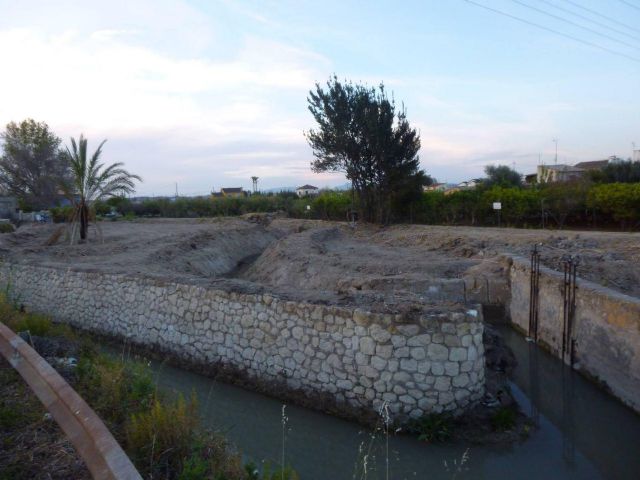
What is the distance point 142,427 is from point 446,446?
4335 millimetres

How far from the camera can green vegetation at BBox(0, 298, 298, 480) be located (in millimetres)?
3949

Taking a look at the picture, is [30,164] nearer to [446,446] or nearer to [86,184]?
[86,184]

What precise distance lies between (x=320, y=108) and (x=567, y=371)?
24856 mm

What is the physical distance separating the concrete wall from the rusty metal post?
7832mm

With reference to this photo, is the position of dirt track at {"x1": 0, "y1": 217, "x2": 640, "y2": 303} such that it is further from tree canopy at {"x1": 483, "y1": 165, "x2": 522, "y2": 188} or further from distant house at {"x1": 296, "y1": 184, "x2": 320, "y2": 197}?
distant house at {"x1": 296, "y1": 184, "x2": 320, "y2": 197}

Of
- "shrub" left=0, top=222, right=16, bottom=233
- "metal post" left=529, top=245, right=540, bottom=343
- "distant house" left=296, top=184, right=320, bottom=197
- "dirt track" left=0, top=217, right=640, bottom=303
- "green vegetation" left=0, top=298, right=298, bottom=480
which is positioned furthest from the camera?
"distant house" left=296, top=184, right=320, bottom=197

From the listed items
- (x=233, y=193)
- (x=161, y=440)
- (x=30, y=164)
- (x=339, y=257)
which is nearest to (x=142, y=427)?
(x=161, y=440)

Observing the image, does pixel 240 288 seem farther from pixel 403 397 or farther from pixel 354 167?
pixel 354 167

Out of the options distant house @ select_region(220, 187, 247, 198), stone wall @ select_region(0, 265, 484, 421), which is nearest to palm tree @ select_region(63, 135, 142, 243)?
stone wall @ select_region(0, 265, 484, 421)

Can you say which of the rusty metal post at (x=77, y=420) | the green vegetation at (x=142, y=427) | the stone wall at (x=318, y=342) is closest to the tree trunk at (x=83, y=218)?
the stone wall at (x=318, y=342)

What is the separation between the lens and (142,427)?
4.35 meters

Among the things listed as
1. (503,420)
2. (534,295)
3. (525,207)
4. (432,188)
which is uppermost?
(432,188)

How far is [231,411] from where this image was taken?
27.2 feet

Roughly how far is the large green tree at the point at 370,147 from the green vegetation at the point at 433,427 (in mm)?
23971
